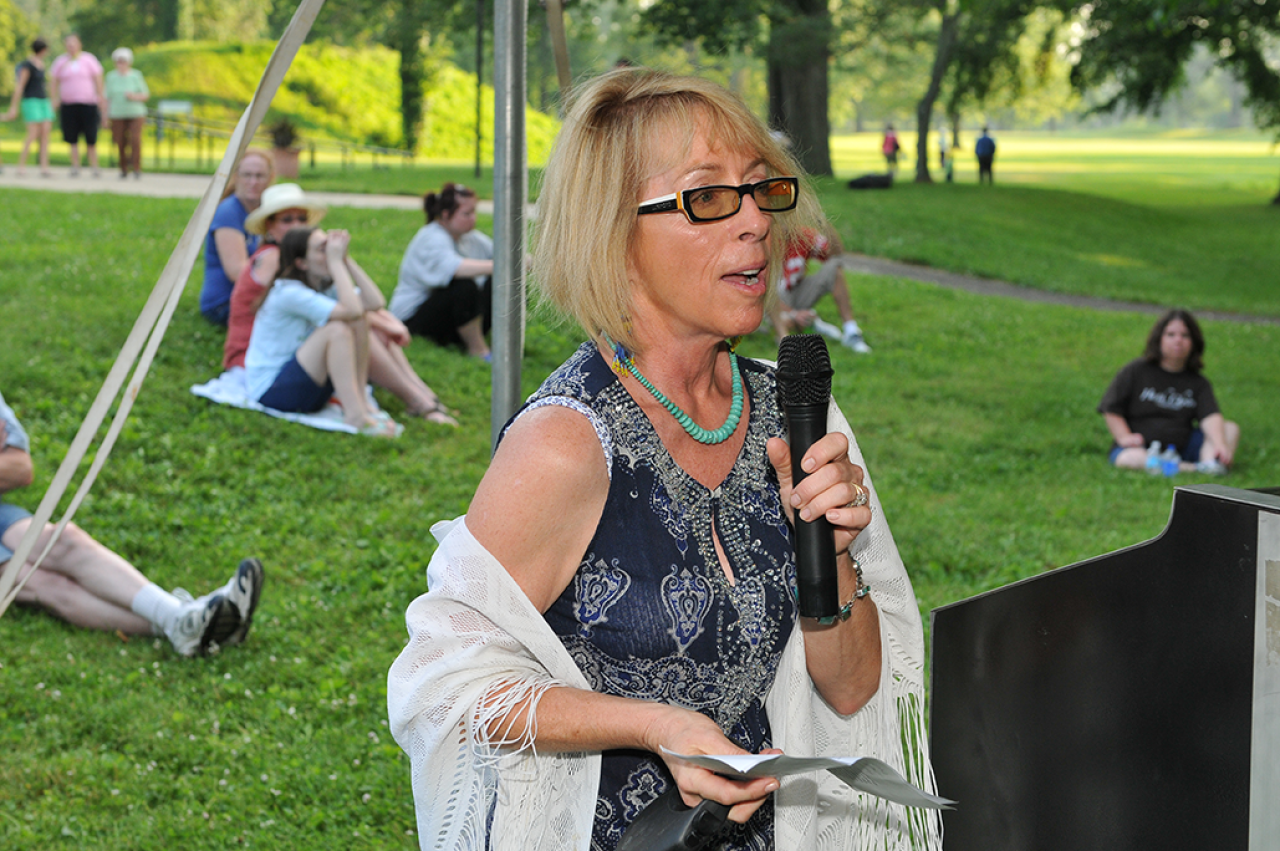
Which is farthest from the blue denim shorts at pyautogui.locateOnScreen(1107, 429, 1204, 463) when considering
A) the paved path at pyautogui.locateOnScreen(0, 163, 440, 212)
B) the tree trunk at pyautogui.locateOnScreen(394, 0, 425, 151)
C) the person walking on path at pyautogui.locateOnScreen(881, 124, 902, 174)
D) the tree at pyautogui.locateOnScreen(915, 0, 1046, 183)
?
the person walking on path at pyautogui.locateOnScreen(881, 124, 902, 174)

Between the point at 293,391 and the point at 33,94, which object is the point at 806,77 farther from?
the point at 293,391

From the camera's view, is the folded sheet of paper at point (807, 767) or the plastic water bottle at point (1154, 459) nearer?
the folded sheet of paper at point (807, 767)

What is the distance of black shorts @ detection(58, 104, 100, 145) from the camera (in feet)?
59.1

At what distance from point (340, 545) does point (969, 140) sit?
97332 mm

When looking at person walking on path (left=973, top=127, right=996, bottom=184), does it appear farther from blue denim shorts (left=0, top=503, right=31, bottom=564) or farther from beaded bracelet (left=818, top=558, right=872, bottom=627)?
beaded bracelet (left=818, top=558, right=872, bottom=627)

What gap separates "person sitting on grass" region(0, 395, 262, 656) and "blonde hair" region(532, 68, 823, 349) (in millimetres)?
3361

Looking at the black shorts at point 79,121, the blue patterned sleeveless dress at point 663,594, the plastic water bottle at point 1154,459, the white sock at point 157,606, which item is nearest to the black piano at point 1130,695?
the blue patterned sleeveless dress at point 663,594

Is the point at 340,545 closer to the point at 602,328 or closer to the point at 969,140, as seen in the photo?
the point at 602,328

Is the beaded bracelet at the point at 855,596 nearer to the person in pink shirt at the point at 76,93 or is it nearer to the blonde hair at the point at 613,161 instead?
the blonde hair at the point at 613,161

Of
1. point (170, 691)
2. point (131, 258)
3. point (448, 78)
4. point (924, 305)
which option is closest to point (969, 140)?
point (448, 78)

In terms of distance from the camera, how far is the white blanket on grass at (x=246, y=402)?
8102mm

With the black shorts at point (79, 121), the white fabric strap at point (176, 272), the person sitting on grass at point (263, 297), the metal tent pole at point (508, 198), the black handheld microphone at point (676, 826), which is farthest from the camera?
the black shorts at point (79, 121)

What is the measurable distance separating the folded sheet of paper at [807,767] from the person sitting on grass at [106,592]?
3.75 m

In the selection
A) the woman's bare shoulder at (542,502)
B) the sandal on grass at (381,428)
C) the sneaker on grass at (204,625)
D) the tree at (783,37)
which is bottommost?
the sneaker on grass at (204,625)
